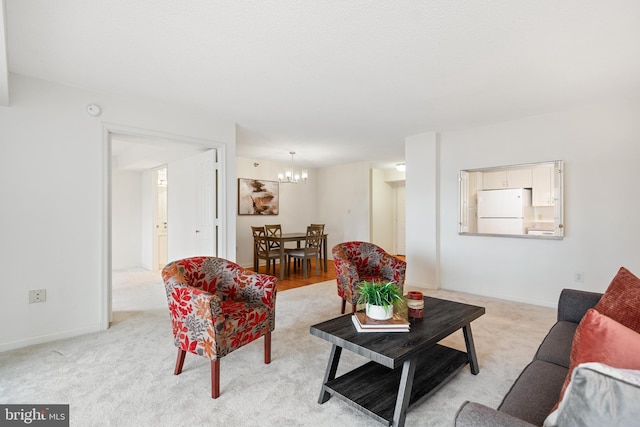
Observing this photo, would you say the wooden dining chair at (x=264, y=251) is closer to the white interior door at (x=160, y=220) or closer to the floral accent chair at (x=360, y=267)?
the white interior door at (x=160, y=220)

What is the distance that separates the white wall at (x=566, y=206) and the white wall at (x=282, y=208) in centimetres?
351

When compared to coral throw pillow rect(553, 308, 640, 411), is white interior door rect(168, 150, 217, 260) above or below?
above

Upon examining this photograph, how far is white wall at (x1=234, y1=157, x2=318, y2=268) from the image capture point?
6.57m

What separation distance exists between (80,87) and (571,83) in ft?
14.7

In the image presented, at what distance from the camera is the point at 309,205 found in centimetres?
786

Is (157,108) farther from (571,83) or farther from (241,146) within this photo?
(571,83)

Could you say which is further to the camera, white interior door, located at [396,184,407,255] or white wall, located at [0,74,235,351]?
Answer: white interior door, located at [396,184,407,255]

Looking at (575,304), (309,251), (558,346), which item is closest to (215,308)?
(558,346)

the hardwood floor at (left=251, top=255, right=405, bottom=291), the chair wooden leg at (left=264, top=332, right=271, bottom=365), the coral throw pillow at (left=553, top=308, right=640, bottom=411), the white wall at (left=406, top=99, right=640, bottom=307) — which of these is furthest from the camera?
the hardwood floor at (left=251, top=255, right=405, bottom=291)

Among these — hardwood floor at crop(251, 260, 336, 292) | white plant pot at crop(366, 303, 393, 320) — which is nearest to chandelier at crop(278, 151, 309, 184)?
hardwood floor at crop(251, 260, 336, 292)

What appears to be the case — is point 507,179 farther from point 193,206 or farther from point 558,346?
point 193,206

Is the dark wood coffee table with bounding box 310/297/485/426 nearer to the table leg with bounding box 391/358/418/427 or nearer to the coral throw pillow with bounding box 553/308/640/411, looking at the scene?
the table leg with bounding box 391/358/418/427

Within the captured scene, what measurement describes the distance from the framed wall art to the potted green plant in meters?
5.01
